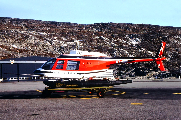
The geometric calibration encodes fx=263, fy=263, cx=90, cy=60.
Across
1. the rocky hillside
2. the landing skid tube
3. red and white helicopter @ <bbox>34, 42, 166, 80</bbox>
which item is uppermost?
the rocky hillside

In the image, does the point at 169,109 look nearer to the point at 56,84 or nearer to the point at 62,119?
the point at 62,119

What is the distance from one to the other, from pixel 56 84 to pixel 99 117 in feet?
26.4

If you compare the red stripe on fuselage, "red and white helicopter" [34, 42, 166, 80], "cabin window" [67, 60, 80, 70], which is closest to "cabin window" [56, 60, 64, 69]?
"red and white helicopter" [34, 42, 166, 80]

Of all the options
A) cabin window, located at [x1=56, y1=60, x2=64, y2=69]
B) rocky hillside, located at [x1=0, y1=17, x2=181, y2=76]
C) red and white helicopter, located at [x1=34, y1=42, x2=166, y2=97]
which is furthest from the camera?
rocky hillside, located at [x1=0, y1=17, x2=181, y2=76]

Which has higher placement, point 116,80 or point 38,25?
point 38,25

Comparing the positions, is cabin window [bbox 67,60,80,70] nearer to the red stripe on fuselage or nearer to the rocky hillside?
the red stripe on fuselage

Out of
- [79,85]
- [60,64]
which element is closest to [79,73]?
[79,85]

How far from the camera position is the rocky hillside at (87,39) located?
79400mm

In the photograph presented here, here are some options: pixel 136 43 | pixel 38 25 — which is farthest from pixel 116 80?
pixel 38 25

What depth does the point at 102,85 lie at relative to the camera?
19656 millimetres

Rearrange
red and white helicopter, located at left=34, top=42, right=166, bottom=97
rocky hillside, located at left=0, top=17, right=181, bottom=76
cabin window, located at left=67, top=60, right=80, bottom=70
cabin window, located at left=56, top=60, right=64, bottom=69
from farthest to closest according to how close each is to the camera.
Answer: rocky hillside, located at left=0, top=17, right=181, bottom=76
cabin window, located at left=67, top=60, right=80, bottom=70
cabin window, located at left=56, top=60, right=64, bottom=69
red and white helicopter, located at left=34, top=42, right=166, bottom=97

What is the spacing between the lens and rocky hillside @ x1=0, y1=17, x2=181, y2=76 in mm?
79400

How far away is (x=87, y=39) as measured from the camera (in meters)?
94.1

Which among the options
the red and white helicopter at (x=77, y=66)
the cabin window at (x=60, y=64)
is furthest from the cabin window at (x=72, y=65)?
the cabin window at (x=60, y=64)
